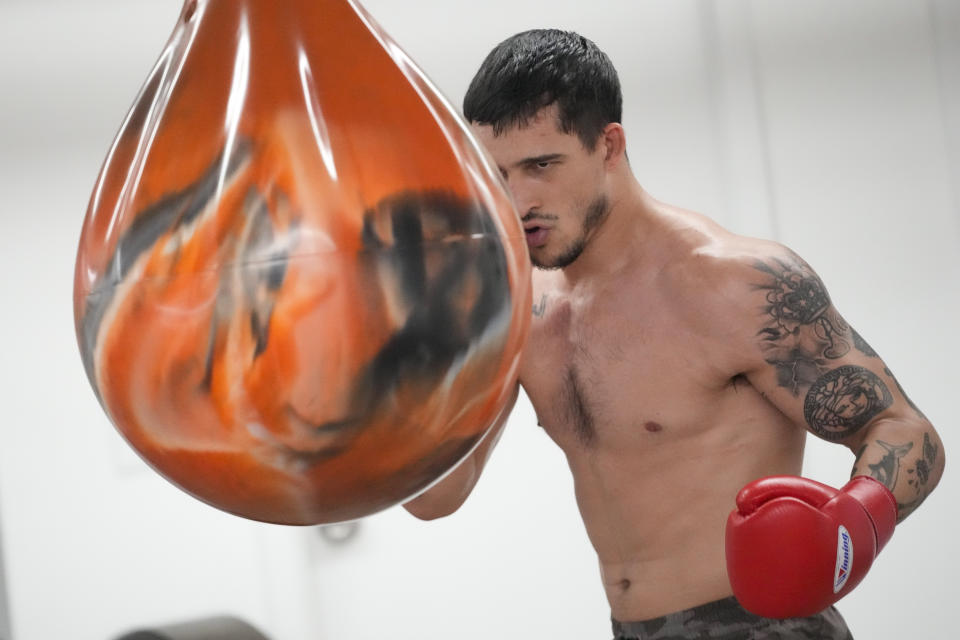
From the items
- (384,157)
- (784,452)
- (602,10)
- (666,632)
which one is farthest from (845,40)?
(384,157)

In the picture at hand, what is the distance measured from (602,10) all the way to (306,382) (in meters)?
2.23

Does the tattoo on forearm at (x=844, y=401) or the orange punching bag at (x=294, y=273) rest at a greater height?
the orange punching bag at (x=294, y=273)

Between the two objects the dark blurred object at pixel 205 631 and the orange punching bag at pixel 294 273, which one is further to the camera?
the dark blurred object at pixel 205 631

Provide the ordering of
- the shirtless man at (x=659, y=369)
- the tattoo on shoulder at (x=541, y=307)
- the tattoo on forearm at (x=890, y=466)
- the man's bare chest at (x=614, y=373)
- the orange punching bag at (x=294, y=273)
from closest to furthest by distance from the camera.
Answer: the orange punching bag at (x=294, y=273) → the tattoo on forearm at (x=890, y=466) → the shirtless man at (x=659, y=369) → the man's bare chest at (x=614, y=373) → the tattoo on shoulder at (x=541, y=307)

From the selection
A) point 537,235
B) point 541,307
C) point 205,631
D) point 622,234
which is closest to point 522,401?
point 205,631

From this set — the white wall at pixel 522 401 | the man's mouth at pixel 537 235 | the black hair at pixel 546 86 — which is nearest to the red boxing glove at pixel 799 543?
the man's mouth at pixel 537 235

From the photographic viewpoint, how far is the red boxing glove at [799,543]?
0.94 m

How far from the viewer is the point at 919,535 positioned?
250 cm

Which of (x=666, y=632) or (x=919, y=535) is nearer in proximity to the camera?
(x=666, y=632)

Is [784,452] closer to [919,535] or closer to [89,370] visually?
[89,370]

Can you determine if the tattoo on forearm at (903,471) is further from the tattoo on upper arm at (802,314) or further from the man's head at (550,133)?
the man's head at (550,133)

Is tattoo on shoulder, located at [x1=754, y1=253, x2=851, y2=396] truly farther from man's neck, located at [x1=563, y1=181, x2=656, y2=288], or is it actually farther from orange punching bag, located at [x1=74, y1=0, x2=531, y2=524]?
orange punching bag, located at [x1=74, y1=0, x2=531, y2=524]

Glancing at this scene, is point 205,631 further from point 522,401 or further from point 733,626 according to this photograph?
point 733,626

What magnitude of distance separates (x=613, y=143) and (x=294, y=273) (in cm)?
94
